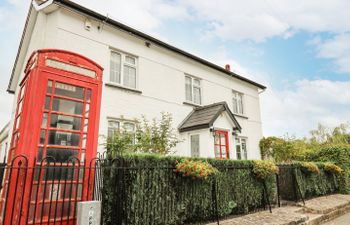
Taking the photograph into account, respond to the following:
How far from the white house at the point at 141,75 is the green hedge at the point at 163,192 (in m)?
3.57

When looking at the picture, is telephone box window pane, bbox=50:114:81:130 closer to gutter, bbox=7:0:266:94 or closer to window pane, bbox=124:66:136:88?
window pane, bbox=124:66:136:88

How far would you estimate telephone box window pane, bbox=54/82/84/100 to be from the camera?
4867 millimetres

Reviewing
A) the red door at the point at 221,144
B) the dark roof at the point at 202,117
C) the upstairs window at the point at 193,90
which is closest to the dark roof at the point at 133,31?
the upstairs window at the point at 193,90

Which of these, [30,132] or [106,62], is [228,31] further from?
[30,132]

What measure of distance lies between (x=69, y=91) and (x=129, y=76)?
18.0 feet

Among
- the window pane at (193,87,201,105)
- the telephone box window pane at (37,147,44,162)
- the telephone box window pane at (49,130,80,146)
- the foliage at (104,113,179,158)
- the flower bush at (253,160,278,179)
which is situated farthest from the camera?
the window pane at (193,87,201,105)

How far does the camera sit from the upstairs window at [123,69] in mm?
9836

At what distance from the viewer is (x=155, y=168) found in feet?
18.0

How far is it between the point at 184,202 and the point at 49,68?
4.74 m

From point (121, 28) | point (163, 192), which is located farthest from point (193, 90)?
point (163, 192)

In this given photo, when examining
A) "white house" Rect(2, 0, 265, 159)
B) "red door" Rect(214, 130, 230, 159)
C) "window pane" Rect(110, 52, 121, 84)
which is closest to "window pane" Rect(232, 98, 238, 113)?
"white house" Rect(2, 0, 265, 159)

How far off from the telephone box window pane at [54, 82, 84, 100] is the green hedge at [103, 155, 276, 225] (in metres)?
1.81

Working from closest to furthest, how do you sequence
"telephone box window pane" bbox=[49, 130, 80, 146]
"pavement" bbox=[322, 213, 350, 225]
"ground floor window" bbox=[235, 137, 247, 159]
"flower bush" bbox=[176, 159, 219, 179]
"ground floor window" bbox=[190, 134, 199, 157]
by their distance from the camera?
1. "telephone box window pane" bbox=[49, 130, 80, 146]
2. "flower bush" bbox=[176, 159, 219, 179]
3. "pavement" bbox=[322, 213, 350, 225]
4. "ground floor window" bbox=[190, 134, 199, 157]
5. "ground floor window" bbox=[235, 137, 247, 159]

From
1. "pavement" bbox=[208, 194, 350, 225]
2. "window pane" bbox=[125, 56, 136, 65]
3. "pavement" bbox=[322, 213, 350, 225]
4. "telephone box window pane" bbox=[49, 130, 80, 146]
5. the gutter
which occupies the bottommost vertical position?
"pavement" bbox=[322, 213, 350, 225]
